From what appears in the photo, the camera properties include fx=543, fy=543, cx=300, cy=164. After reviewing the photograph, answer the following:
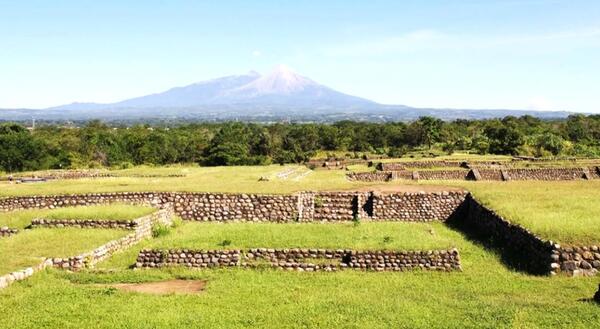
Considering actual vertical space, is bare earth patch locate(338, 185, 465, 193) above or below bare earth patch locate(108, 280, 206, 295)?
above

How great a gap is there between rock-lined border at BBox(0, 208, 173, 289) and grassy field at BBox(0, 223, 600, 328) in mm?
310

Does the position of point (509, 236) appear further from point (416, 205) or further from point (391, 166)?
point (391, 166)

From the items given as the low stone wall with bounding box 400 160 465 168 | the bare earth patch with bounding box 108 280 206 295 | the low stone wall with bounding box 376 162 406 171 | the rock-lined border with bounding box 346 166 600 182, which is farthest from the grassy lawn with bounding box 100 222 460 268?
the low stone wall with bounding box 400 160 465 168

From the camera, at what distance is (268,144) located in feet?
295

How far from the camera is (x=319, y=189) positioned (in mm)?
26594

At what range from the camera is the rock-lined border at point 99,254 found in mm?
14125

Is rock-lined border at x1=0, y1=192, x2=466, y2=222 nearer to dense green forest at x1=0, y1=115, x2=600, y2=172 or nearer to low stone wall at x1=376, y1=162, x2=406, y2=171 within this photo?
low stone wall at x1=376, y1=162, x2=406, y2=171

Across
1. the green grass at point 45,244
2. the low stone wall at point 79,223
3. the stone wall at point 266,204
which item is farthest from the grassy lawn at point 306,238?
the stone wall at point 266,204

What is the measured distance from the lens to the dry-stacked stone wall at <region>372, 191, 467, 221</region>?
83.3ft

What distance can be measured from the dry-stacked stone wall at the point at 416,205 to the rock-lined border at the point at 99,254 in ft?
31.8

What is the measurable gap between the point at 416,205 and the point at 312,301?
14.1 m

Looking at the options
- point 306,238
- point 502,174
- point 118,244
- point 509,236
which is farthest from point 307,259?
point 502,174

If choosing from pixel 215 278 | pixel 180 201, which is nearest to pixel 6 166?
pixel 180 201

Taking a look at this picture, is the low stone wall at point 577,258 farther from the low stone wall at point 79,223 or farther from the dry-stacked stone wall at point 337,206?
the low stone wall at point 79,223
